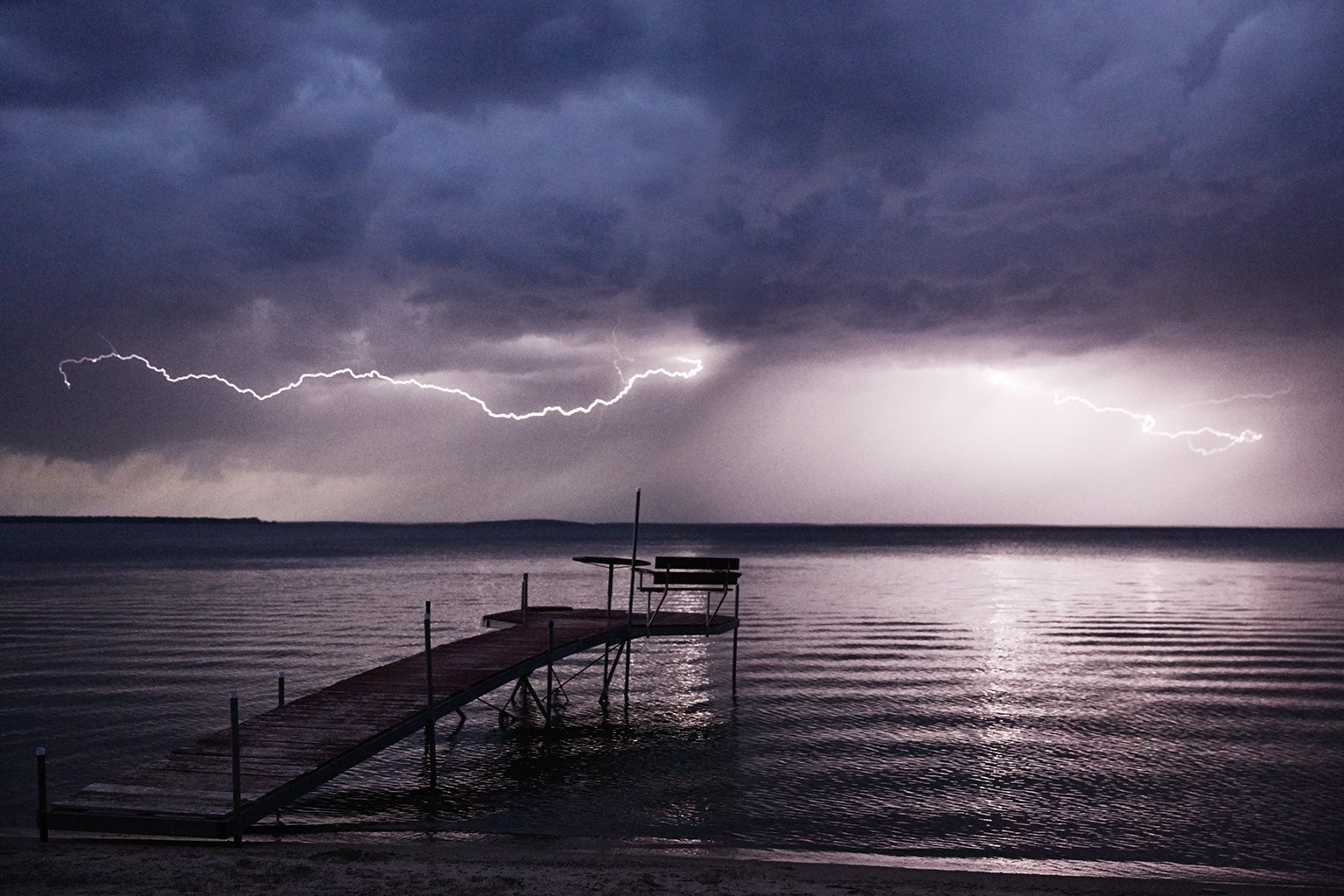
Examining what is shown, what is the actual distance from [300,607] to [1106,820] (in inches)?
1524

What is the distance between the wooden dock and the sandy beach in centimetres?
40

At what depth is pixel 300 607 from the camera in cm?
4425

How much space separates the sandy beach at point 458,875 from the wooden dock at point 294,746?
40cm

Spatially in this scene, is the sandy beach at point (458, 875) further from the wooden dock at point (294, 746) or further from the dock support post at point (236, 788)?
the wooden dock at point (294, 746)

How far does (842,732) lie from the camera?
18.6 metres

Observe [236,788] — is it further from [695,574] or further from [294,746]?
[695,574]

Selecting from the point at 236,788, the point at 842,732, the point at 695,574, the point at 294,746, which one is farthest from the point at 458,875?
the point at 695,574

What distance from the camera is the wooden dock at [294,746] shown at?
1016 centimetres

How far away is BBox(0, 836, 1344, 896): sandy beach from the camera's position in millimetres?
9453

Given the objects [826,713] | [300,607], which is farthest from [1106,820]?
[300,607]

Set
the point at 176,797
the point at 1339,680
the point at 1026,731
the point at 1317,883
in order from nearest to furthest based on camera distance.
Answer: the point at 176,797 < the point at 1317,883 < the point at 1026,731 < the point at 1339,680

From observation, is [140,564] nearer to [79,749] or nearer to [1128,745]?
[79,749]

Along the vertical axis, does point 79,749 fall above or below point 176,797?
below

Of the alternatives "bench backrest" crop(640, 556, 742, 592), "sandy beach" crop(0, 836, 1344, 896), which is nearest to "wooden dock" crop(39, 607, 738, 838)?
"sandy beach" crop(0, 836, 1344, 896)
